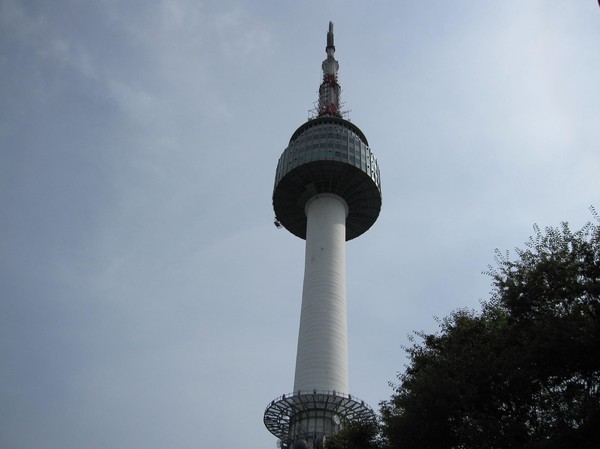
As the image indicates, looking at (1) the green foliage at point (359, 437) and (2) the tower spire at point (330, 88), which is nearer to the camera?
(1) the green foliage at point (359, 437)

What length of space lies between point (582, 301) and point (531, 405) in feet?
16.4

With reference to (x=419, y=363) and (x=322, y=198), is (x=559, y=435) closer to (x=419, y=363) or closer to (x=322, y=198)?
(x=419, y=363)

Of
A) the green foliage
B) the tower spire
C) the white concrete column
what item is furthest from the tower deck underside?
the green foliage

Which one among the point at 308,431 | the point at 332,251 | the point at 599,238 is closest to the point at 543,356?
the point at 599,238

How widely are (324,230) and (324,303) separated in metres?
11.5

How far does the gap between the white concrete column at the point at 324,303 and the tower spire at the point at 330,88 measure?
60.1ft

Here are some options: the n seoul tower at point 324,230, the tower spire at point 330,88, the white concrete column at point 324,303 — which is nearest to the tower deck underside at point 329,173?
the n seoul tower at point 324,230

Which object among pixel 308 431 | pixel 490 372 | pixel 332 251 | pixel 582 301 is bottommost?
pixel 490 372

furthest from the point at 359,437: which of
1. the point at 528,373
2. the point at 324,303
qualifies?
the point at 324,303

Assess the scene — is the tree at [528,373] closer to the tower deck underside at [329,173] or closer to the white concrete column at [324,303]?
the white concrete column at [324,303]

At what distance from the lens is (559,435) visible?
1958 centimetres

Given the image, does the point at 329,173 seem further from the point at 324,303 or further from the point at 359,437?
the point at 359,437

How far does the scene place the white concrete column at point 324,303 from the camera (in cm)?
6012

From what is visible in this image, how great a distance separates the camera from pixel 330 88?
90938mm
